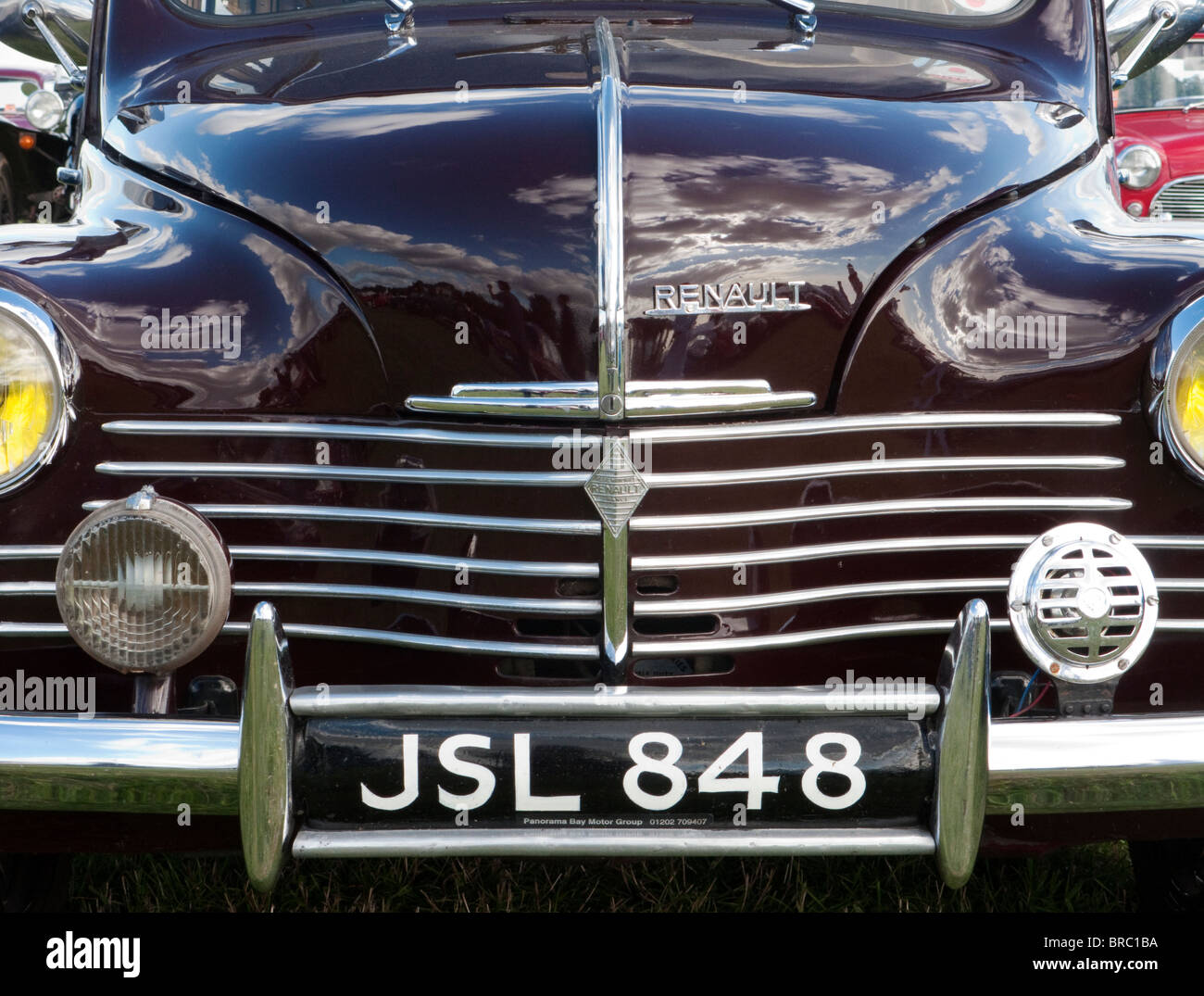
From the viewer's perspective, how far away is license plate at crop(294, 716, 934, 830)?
5.38 feet

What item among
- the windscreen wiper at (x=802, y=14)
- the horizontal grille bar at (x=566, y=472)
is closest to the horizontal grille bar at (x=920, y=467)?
the horizontal grille bar at (x=566, y=472)

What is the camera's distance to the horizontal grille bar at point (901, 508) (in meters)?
1.83

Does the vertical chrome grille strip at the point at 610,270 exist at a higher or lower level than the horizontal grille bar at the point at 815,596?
higher

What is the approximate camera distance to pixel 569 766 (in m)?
1.64

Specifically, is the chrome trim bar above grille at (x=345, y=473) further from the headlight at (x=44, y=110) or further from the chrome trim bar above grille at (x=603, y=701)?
the headlight at (x=44, y=110)

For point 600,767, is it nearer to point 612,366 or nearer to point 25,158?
point 612,366

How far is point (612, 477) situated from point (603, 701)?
32 cm

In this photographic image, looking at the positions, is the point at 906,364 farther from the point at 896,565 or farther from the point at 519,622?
the point at 519,622

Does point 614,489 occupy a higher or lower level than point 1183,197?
lower

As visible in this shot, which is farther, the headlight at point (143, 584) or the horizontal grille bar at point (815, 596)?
the horizontal grille bar at point (815, 596)

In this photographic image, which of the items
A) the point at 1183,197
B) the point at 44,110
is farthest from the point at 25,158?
the point at 1183,197

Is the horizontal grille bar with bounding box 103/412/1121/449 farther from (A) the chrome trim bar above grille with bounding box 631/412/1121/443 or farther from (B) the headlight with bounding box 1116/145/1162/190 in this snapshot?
(B) the headlight with bounding box 1116/145/1162/190

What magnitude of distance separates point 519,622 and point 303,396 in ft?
1.45
